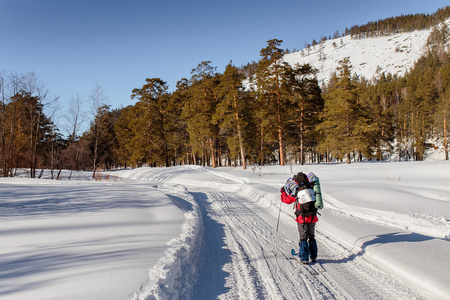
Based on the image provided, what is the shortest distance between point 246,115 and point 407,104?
44.8 m

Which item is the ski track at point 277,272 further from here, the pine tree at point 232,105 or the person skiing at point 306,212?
the pine tree at point 232,105

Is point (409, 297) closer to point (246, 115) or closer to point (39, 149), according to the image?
point (246, 115)

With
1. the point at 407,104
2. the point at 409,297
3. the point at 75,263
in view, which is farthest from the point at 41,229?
the point at 407,104

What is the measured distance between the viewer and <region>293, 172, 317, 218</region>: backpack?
15.0ft

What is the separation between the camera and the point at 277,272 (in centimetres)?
409

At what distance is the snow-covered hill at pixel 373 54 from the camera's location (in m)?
123

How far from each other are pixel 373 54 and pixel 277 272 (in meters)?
186

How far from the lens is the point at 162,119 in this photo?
35156 mm

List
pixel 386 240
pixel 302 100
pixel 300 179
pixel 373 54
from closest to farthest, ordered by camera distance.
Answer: pixel 300 179
pixel 386 240
pixel 302 100
pixel 373 54

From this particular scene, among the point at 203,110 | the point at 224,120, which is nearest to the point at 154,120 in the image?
the point at 203,110

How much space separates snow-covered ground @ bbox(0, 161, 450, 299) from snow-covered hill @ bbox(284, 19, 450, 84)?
11348 cm

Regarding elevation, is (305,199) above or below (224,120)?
below

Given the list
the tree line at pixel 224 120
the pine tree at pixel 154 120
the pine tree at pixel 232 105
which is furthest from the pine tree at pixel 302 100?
the pine tree at pixel 154 120

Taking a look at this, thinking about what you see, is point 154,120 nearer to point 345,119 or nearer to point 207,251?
point 345,119
